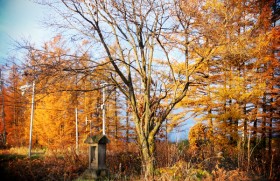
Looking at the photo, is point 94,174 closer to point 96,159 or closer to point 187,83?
point 96,159

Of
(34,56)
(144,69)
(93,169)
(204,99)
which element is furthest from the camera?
(204,99)

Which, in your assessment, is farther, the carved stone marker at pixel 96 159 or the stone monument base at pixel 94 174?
the carved stone marker at pixel 96 159

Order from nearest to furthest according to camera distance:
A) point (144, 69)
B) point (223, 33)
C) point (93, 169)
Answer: point (223, 33), point (144, 69), point (93, 169)

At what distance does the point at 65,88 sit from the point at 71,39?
1594 millimetres

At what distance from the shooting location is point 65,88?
7773mm

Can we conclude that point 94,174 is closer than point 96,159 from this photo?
Yes

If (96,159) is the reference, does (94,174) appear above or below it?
below

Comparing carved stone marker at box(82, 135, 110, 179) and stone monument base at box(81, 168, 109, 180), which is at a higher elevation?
carved stone marker at box(82, 135, 110, 179)

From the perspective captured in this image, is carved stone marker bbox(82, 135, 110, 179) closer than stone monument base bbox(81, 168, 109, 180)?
No

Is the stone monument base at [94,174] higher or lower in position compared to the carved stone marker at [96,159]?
lower

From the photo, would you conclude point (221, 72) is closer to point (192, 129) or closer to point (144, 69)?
point (192, 129)

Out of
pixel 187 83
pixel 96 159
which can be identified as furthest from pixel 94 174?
pixel 187 83

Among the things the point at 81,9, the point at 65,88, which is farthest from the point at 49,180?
the point at 81,9

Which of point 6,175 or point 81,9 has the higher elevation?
point 81,9
